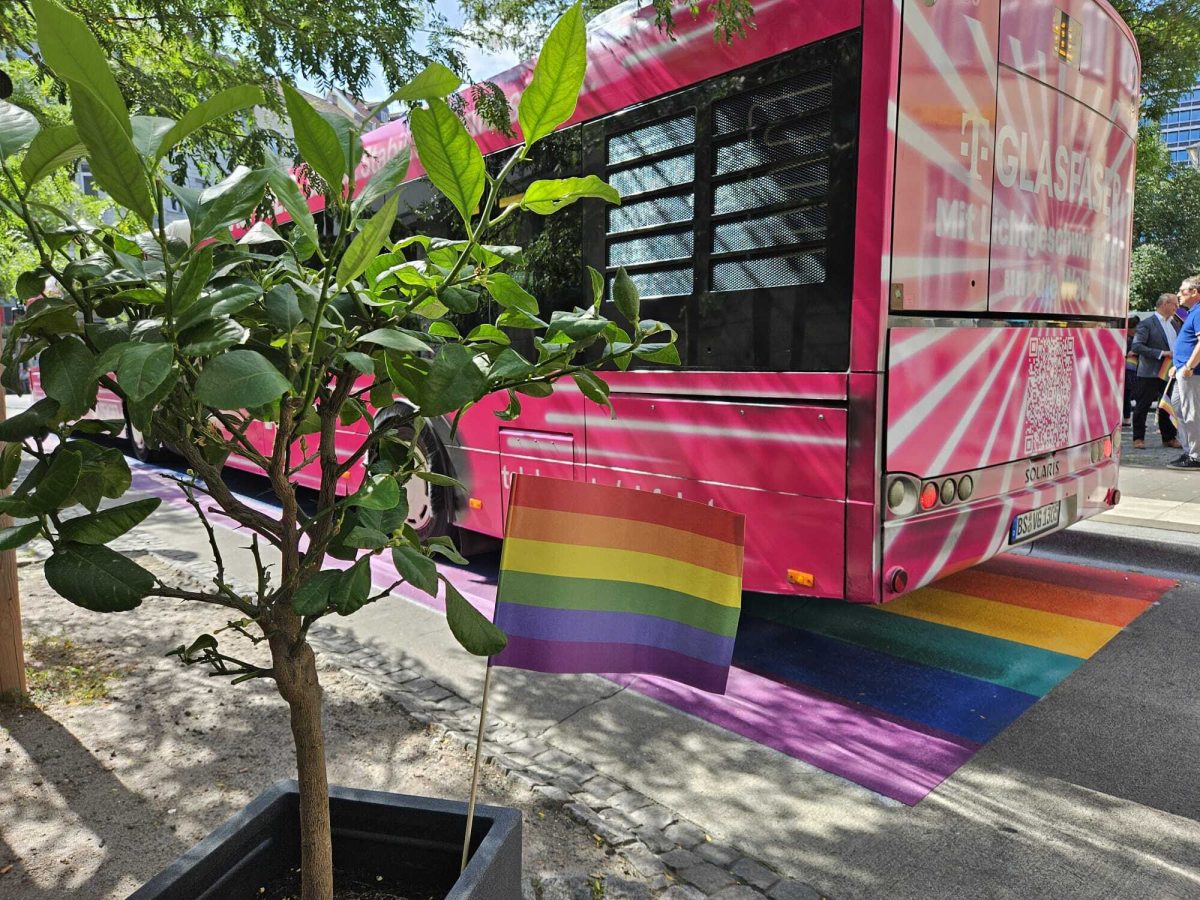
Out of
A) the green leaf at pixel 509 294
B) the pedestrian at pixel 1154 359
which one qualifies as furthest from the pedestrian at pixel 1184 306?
the green leaf at pixel 509 294

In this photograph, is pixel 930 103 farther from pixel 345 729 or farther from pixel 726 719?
pixel 345 729

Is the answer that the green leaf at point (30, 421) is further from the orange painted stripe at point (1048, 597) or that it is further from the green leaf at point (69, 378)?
the orange painted stripe at point (1048, 597)

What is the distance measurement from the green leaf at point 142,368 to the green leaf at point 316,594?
47cm

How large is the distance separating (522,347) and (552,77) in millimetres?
4181

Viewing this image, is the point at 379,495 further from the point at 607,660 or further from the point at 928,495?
the point at 928,495

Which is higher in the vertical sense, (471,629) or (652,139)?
(652,139)

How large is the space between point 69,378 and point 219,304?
0.76ft

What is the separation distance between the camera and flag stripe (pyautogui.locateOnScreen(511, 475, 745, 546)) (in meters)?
2.18

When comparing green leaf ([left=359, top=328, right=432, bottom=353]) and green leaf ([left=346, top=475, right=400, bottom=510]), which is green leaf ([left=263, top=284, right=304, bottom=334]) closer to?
green leaf ([left=359, top=328, right=432, bottom=353])

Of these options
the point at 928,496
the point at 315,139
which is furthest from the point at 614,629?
the point at 928,496

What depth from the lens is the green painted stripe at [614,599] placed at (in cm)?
217

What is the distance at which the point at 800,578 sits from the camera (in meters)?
4.11

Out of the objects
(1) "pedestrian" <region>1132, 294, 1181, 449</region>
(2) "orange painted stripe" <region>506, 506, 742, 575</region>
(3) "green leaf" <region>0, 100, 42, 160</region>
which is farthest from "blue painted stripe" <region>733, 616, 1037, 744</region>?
(1) "pedestrian" <region>1132, 294, 1181, 449</region>

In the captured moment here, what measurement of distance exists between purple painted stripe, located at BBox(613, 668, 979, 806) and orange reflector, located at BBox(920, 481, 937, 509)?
998 mm
